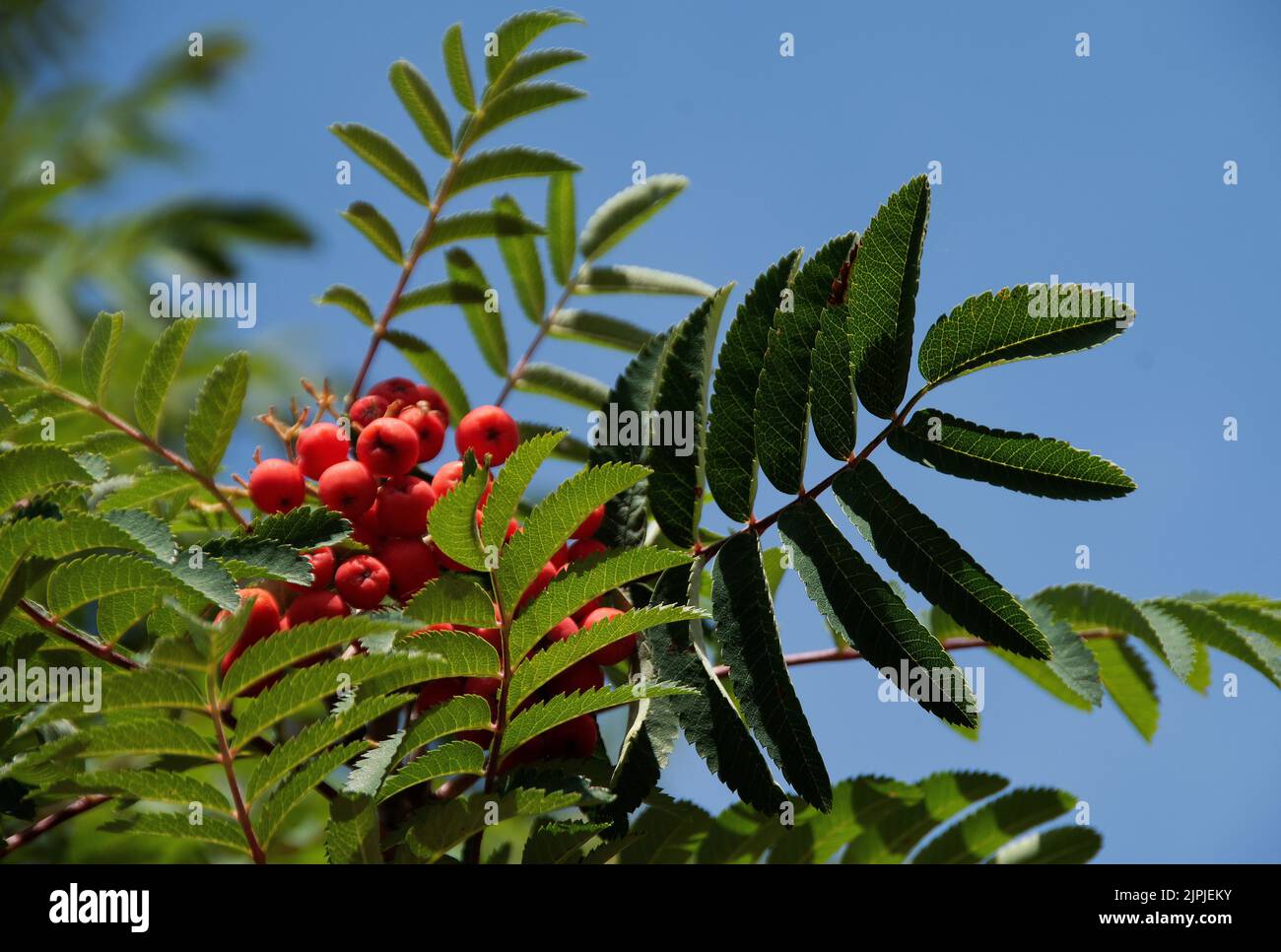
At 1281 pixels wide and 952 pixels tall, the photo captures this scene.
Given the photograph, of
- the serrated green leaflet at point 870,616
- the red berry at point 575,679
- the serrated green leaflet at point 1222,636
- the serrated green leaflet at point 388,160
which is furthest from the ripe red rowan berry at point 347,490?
the serrated green leaflet at point 1222,636

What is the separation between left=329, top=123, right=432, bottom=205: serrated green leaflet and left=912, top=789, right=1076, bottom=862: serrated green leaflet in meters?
1.60

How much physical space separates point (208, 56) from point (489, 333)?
9.85 m

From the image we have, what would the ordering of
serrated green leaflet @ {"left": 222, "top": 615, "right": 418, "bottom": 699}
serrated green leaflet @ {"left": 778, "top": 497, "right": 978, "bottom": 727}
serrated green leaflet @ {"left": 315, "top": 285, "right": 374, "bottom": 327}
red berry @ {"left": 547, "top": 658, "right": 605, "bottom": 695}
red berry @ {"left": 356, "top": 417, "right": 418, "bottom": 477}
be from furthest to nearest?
serrated green leaflet @ {"left": 315, "top": 285, "right": 374, "bottom": 327}
red berry @ {"left": 356, "top": 417, "right": 418, "bottom": 477}
red berry @ {"left": 547, "top": 658, "right": 605, "bottom": 695}
serrated green leaflet @ {"left": 778, "top": 497, "right": 978, "bottom": 727}
serrated green leaflet @ {"left": 222, "top": 615, "right": 418, "bottom": 699}

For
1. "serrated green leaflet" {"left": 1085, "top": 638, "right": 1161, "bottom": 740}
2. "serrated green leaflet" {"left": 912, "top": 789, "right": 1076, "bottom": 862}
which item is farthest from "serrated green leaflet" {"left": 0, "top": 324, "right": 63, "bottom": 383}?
"serrated green leaflet" {"left": 1085, "top": 638, "right": 1161, "bottom": 740}

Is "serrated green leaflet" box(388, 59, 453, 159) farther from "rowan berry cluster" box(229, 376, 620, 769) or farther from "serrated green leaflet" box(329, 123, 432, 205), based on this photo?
"rowan berry cluster" box(229, 376, 620, 769)

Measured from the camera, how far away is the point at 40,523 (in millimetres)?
1329

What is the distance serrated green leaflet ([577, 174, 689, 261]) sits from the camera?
2475 mm

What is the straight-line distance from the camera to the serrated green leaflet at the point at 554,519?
143 centimetres

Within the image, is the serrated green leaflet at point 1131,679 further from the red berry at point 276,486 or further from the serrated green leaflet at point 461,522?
the red berry at point 276,486

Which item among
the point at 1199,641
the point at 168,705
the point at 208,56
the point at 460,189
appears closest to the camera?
the point at 168,705

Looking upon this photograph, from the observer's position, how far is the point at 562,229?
2.55m
